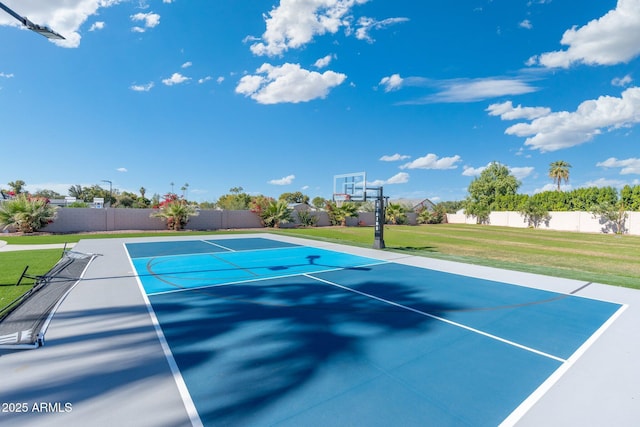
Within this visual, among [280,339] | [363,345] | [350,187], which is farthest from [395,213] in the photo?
[280,339]

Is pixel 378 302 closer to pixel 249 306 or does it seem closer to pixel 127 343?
pixel 249 306

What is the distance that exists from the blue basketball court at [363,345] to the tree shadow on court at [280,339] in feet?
0.06

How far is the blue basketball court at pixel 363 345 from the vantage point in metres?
2.72

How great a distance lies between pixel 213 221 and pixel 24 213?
11.0m

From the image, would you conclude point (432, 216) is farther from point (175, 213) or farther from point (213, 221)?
point (175, 213)

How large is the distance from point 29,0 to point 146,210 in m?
18.5

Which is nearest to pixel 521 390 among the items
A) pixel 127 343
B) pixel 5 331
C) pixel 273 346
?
pixel 273 346

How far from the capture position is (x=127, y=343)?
12.7ft

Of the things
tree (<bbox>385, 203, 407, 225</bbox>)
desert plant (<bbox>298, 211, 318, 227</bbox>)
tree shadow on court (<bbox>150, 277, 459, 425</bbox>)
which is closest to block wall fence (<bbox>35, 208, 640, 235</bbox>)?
desert plant (<bbox>298, 211, 318, 227</bbox>)

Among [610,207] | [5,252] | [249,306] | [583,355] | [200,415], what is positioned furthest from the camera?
[610,207]

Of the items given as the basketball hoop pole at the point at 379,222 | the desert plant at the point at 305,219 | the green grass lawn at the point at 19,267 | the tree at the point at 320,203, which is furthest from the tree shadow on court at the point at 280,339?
the tree at the point at 320,203

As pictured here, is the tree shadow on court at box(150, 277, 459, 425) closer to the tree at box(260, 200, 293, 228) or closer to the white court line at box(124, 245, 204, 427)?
the white court line at box(124, 245, 204, 427)

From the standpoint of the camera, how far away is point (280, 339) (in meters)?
4.08

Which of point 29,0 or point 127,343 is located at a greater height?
point 29,0
